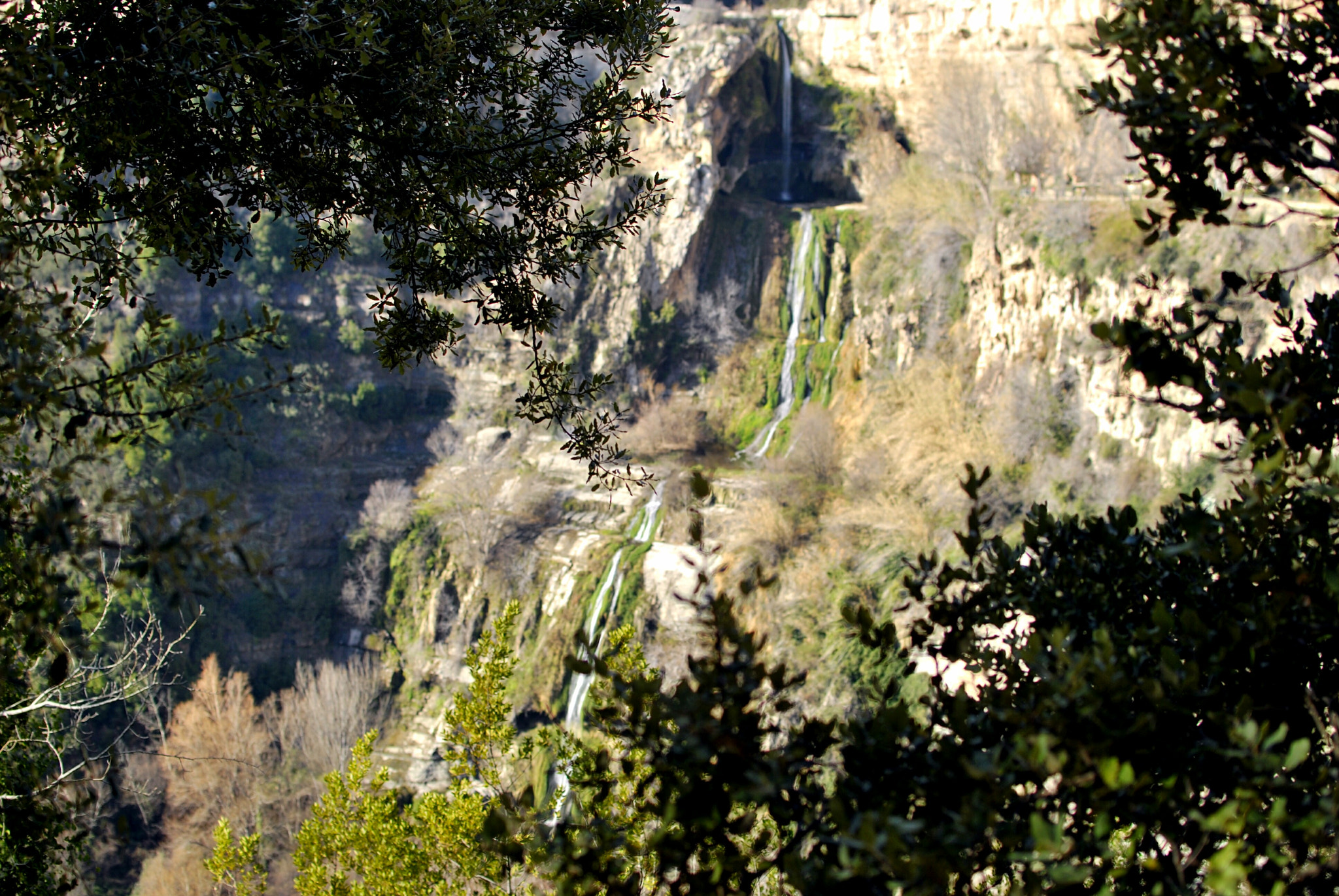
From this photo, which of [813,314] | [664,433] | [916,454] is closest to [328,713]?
[664,433]

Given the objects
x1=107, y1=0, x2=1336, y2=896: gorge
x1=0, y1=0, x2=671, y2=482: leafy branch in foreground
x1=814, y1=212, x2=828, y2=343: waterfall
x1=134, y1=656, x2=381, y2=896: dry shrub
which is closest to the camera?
x1=0, y1=0, x2=671, y2=482: leafy branch in foreground

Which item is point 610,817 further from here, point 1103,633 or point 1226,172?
point 1226,172

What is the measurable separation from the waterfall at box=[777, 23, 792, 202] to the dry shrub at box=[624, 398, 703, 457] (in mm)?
7131

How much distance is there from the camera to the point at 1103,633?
1.31 meters

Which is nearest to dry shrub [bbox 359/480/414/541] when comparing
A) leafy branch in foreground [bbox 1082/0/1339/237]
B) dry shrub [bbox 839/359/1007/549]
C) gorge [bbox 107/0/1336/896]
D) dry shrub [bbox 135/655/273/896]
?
gorge [bbox 107/0/1336/896]

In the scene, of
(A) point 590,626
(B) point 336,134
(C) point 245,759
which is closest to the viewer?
(B) point 336,134

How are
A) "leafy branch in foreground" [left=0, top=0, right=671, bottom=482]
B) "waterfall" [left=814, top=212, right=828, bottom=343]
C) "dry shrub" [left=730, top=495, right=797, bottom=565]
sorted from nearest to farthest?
"leafy branch in foreground" [left=0, top=0, right=671, bottom=482]
"dry shrub" [left=730, top=495, right=797, bottom=565]
"waterfall" [left=814, top=212, right=828, bottom=343]

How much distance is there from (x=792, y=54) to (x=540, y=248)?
69.3 ft

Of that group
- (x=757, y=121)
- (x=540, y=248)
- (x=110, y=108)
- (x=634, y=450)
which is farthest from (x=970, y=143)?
(x=110, y=108)

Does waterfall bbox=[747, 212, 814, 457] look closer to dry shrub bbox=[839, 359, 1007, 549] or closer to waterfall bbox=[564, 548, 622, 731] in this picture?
dry shrub bbox=[839, 359, 1007, 549]

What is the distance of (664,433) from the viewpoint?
18141mm

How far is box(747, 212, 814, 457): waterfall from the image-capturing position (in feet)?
59.0

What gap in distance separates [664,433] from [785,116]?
925 cm

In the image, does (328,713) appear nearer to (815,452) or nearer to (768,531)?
(768,531)
